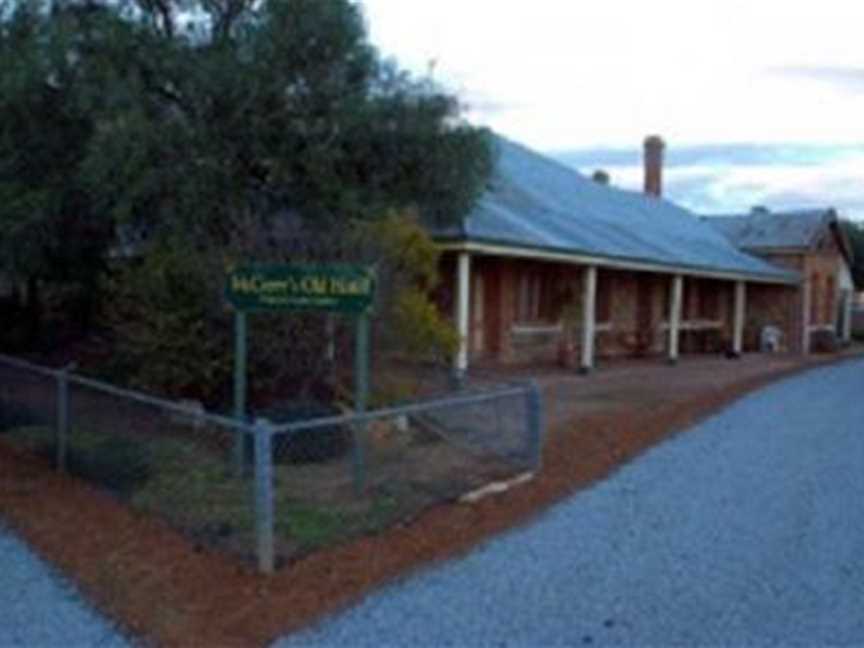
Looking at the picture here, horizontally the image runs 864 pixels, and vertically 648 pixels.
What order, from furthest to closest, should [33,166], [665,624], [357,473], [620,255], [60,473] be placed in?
[620,255] < [33,166] < [60,473] < [357,473] < [665,624]

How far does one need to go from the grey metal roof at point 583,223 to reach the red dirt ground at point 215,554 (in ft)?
24.8

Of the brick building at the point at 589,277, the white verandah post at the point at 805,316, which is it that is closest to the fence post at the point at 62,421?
the brick building at the point at 589,277

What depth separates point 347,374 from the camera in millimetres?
12875

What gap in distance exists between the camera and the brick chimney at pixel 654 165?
42.5 metres

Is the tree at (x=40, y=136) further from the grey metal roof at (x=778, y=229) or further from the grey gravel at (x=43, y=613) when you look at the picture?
the grey metal roof at (x=778, y=229)

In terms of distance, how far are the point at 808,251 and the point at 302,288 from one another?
3093 cm

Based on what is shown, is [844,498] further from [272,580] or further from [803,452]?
[272,580]

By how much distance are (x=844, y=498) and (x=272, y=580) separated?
546 cm

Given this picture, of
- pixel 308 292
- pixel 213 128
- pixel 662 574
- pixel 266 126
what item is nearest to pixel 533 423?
pixel 308 292

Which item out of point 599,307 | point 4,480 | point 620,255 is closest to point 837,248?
point 599,307

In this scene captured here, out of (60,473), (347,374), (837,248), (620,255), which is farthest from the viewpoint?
(837,248)

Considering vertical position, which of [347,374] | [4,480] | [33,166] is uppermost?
[33,166]

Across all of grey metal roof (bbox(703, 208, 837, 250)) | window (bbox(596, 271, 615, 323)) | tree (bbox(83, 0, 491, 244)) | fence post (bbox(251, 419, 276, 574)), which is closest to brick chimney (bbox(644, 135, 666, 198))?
grey metal roof (bbox(703, 208, 837, 250))

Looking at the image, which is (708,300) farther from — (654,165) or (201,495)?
(201,495)
